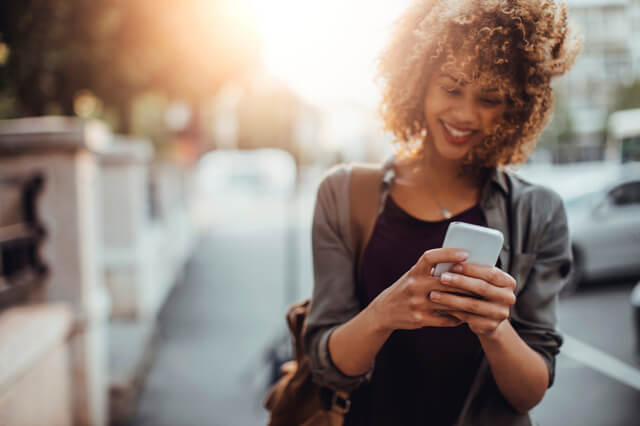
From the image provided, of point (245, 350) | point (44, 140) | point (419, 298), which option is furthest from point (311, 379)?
point (245, 350)

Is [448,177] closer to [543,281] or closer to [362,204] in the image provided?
[362,204]

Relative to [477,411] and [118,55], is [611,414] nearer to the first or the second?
[477,411]

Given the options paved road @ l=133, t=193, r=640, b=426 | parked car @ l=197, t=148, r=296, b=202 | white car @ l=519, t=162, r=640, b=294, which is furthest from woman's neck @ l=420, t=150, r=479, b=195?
parked car @ l=197, t=148, r=296, b=202

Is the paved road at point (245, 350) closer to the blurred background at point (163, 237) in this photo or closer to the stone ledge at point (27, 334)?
the blurred background at point (163, 237)

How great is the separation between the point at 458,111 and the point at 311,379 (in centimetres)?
90

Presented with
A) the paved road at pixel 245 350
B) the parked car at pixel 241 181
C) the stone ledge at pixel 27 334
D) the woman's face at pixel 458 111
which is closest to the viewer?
the woman's face at pixel 458 111

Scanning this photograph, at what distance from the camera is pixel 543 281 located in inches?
53.6

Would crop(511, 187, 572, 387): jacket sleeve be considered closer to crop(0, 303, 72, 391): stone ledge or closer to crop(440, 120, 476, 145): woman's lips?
crop(440, 120, 476, 145): woman's lips

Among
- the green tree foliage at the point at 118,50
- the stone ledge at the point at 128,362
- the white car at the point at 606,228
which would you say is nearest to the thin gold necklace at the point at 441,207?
the green tree foliage at the point at 118,50

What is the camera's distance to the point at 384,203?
1.49 meters

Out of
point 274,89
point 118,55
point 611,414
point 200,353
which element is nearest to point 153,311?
point 200,353

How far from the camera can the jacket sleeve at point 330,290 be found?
4.65ft

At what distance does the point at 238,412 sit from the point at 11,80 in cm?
308

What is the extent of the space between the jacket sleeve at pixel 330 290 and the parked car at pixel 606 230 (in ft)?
22.6
